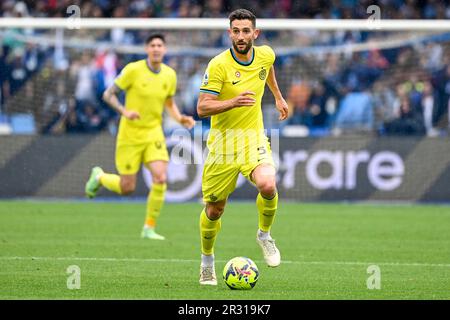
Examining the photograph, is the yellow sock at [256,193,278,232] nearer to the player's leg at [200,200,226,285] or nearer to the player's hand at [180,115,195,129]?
the player's leg at [200,200,226,285]

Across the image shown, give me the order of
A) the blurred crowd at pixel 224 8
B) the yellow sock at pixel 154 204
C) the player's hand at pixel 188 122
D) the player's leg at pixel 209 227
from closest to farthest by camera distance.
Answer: the player's leg at pixel 209 227
the player's hand at pixel 188 122
the yellow sock at pixel 154 204
the blurred crowd at pixel 224 8

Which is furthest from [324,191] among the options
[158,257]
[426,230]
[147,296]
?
[147,296]

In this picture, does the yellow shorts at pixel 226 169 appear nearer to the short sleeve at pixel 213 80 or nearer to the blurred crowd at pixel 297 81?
the short sleeve at pixel 213 80

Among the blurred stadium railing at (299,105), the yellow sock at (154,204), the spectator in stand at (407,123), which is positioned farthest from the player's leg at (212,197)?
the spectator in stand at (407,123)

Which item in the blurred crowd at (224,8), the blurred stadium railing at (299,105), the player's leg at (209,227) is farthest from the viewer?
the blurred crowd at (224,8)

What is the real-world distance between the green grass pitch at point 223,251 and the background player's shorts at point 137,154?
96 centimetres

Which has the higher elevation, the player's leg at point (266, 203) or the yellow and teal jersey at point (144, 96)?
the yellow and teal jersey at point (144, 96)

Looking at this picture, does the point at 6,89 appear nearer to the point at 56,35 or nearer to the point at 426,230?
the point at 56,35

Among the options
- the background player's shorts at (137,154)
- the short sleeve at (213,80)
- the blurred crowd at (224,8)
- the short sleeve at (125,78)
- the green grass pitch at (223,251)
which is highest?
the blurred crowd at (224,8)

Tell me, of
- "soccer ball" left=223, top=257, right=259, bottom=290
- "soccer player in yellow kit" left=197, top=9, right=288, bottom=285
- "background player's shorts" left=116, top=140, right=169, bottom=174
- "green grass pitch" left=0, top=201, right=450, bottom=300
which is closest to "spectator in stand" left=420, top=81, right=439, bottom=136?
"green grass pitch" left=0, top=201, right=450, bottom=300

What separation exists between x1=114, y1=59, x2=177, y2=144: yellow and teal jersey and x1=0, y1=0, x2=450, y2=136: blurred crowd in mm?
5757

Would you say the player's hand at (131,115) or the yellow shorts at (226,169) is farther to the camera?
the player's hand at (131,115)

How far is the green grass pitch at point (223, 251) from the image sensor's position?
9.14 m

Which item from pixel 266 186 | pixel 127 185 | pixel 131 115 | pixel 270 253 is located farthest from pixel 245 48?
pixel 127 185
